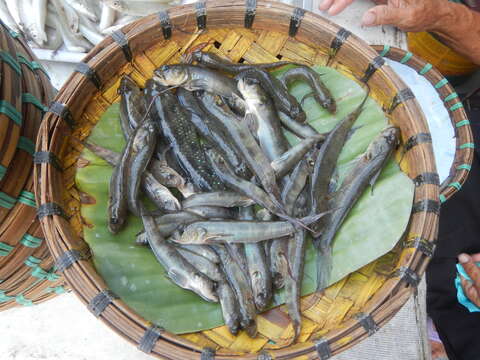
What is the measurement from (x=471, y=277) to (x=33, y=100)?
3.42 metres

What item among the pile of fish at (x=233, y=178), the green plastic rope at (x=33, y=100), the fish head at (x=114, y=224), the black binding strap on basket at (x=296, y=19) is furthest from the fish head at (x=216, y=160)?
the black binding strap on basket at (x=296, y=19)

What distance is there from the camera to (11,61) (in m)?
1.72

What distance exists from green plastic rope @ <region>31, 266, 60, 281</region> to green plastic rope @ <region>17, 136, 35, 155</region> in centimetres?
68

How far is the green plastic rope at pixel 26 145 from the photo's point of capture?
6.10 ft

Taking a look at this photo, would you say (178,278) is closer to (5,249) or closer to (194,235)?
(194,235)

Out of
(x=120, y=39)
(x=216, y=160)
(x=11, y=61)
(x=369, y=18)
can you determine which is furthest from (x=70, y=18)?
(x=369, y=18)

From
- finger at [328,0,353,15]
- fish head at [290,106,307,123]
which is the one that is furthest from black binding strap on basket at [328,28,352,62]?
finger at [328,0,353,15]

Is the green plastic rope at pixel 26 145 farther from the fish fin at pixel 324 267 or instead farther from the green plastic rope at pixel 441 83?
the green plastic rope at pixel 441 83

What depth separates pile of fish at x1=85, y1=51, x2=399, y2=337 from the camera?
6.52 feet

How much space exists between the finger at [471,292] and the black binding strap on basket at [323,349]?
189 cm

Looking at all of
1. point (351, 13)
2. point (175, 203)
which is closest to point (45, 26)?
point (175, 203)

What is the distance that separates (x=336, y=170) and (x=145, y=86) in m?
1.41

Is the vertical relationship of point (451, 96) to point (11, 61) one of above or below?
below

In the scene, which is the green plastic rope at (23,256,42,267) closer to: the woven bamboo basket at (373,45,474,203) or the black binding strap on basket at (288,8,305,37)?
the black binding strap on basket at (288,8,305,37)
